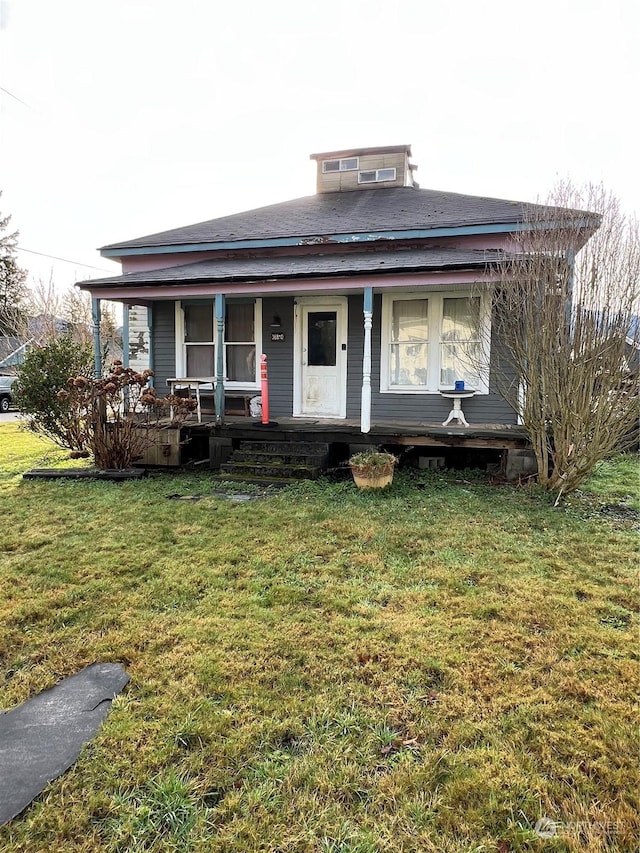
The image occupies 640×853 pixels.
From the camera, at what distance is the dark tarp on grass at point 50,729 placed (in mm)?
1973

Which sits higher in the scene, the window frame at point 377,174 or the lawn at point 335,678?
the window frame at point 377,174

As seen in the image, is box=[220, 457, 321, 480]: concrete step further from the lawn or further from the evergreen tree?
the evergreen tree

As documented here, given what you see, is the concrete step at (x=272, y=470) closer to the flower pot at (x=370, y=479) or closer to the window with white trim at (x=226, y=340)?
the flower pot at (x=370, y=479)

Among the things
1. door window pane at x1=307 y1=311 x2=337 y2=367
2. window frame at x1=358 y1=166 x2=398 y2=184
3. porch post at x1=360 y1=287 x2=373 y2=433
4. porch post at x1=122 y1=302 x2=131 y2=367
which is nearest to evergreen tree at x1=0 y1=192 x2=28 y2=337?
porch post at x1=122 y1=302 x2=131 y2=367

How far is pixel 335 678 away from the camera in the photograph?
2625 mm

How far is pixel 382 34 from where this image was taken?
7.96m

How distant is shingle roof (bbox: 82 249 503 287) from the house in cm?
3

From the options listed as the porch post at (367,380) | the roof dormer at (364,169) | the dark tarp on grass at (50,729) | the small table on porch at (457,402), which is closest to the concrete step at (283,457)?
the porch post at (367,380)

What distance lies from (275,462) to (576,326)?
4360 millimetres

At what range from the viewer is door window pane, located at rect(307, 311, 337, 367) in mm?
9289

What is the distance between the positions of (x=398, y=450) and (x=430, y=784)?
21.6ft

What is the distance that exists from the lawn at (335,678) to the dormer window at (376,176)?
9.36m

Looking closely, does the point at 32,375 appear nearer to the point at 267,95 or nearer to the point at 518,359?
the point at 267,95

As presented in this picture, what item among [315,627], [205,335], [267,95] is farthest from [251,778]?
[267,95]
